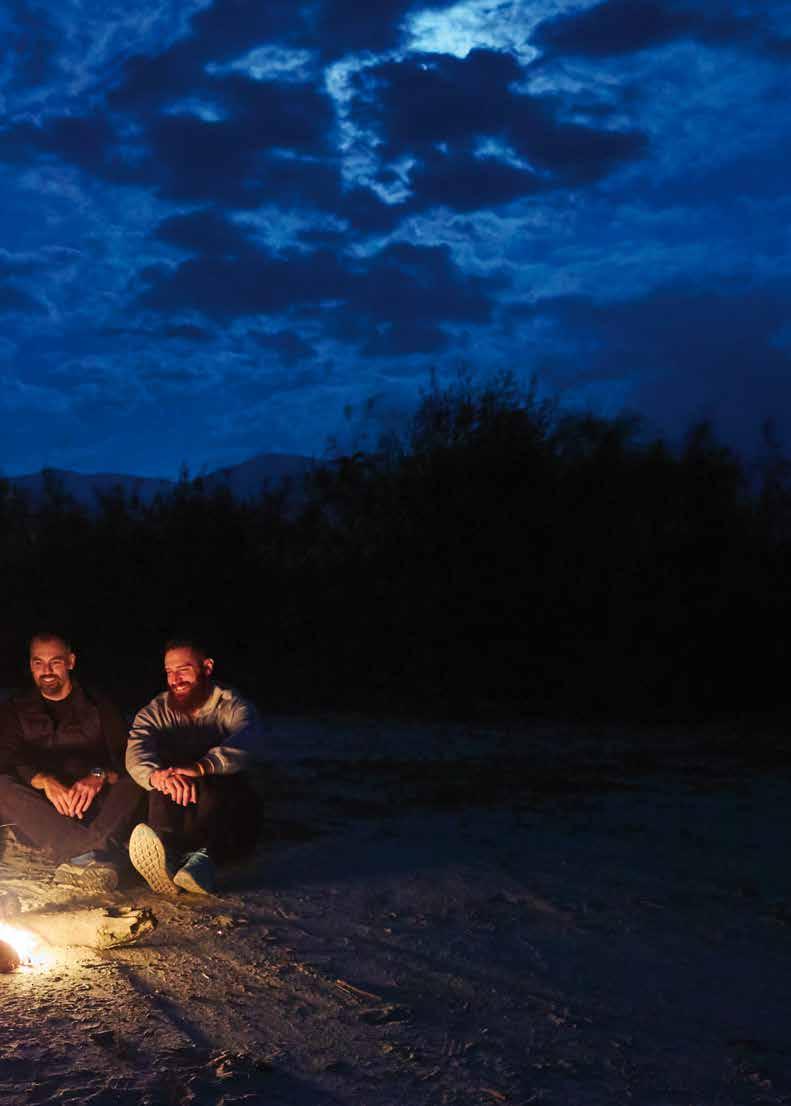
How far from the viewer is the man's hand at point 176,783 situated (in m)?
5.77

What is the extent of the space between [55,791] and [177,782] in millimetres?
716

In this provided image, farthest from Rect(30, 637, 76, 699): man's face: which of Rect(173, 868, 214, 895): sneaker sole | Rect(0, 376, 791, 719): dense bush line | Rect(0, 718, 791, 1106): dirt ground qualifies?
Rect(0, 376, 791, 719): dense bush line

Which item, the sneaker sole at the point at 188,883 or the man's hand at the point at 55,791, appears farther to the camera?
the man's hand at the point at 55,791

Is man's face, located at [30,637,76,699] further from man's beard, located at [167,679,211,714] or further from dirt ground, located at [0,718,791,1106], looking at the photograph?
dirt ground, located at [0,718,791,1106]

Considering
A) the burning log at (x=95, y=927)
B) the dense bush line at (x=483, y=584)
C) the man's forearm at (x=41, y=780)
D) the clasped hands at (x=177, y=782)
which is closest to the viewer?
the burning log at (x=95, y=927)

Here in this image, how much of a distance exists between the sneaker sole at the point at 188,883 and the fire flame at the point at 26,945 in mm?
902

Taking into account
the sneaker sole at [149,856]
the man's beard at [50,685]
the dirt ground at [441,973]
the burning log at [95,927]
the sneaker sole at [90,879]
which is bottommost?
the dirt ground at [441,973]

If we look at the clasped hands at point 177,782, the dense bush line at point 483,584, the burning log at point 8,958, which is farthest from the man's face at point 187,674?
the dense bush line at point 483,584

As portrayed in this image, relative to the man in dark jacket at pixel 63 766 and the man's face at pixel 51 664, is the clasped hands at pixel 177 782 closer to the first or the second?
the man in dark jacket at pixel 63 766

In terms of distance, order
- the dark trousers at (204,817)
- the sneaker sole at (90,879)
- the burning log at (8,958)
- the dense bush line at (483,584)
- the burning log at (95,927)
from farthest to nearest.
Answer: the dense bush line at (483,584), the dark trousers at (204,817), the sneaker sole at (90,879), the burning log at (95,927), the burning log at (8,958)

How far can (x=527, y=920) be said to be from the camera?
539 cm

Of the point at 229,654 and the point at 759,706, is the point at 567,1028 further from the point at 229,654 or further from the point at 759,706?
the point at 229,654

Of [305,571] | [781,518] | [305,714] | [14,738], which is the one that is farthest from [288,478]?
[14,738]

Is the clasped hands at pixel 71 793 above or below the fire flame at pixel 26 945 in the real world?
above
